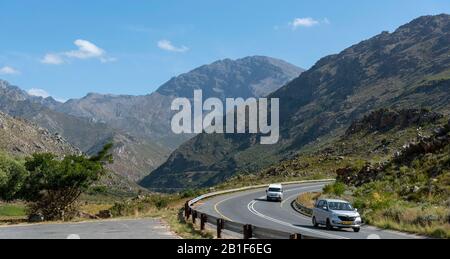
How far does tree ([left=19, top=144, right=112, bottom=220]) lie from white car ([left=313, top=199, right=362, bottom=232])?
2282 cm

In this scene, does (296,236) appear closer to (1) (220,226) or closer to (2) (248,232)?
(2) (248,232)

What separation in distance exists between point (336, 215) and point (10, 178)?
3171 cm

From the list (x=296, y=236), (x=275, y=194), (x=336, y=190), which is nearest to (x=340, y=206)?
(x=296, y=236)

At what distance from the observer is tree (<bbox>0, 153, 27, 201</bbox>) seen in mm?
47438

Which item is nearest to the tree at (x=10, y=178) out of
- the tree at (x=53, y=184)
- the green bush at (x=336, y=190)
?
the tree at (x=53, y=184)

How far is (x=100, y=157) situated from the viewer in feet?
167

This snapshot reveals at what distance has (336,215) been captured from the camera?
94.8ft

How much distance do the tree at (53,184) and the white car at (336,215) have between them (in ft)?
74.9

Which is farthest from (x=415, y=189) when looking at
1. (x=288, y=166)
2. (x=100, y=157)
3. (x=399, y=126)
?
(x=399, y=126)

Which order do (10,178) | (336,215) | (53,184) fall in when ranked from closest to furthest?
(336,215) → (53,184) → (10,178)

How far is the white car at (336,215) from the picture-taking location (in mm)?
28422

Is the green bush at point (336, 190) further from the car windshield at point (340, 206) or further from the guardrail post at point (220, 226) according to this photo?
the guardrail post at point (220, 226)

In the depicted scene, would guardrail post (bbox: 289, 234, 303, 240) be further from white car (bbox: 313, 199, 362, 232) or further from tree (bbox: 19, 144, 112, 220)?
tree (bbox: 19, 144, 112, 220)
